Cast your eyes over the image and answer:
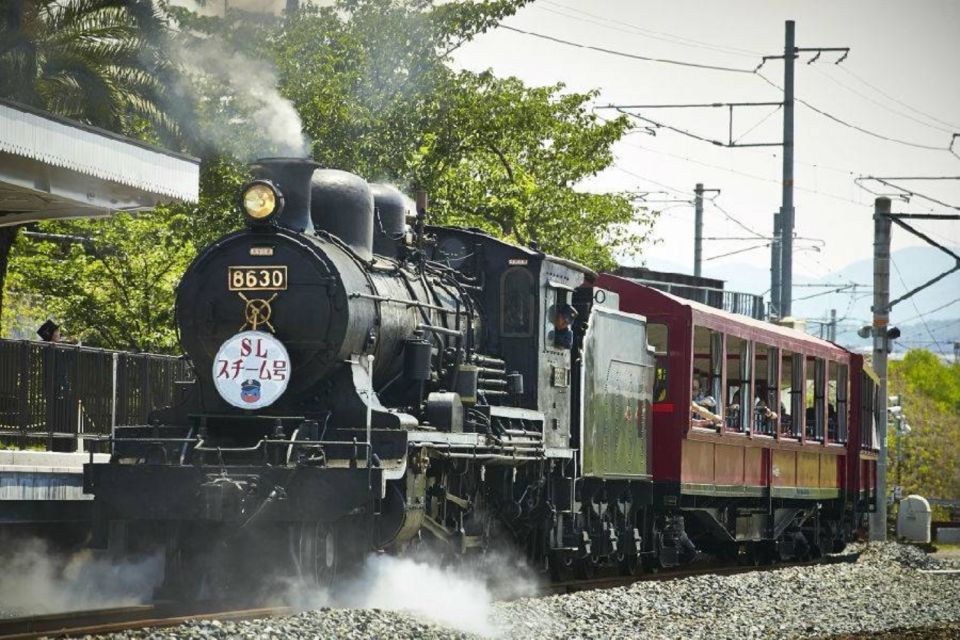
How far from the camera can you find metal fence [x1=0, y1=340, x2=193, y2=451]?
19.3 metres

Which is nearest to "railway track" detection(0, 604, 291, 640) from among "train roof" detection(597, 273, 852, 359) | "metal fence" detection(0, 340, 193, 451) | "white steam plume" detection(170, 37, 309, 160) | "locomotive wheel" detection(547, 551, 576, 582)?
"white steam plume" detection(170, 37, 309, 160)

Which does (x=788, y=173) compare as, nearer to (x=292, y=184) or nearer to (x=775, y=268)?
(x=775, y=268)

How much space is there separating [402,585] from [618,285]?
7610mm

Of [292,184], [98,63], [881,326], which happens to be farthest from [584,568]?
[881,326]

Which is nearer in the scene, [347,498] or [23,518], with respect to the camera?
[347,498]

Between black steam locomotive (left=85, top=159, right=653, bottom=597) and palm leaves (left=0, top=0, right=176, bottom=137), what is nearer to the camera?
black steam locomotive (left=85, top=159, right=653, bottom=597)

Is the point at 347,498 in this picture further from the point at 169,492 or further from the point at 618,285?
the point at 618,285

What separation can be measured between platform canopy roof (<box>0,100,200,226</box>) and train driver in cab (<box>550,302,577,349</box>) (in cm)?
456

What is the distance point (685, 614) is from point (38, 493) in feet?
23.2

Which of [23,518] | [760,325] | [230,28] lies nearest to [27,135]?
[23,518]

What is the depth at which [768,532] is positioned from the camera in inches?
931

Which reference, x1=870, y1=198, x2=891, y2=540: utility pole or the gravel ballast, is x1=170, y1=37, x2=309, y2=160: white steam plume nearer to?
the gravel ballast

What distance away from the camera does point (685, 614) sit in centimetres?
1481

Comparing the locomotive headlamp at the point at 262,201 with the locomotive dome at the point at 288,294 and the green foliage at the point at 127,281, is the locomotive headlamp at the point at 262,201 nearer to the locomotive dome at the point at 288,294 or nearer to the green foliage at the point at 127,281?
the locomotive dome at the point at 288,294
